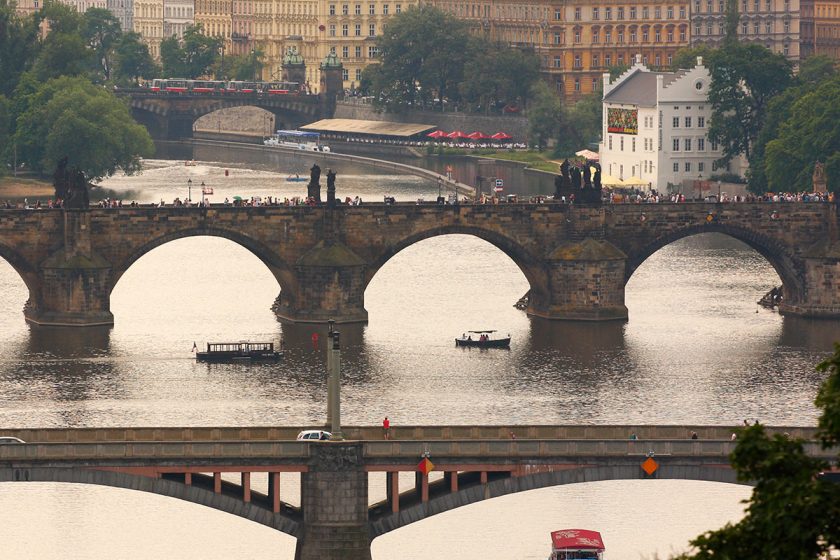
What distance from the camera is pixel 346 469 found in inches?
4021

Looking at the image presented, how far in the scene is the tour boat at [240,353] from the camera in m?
157

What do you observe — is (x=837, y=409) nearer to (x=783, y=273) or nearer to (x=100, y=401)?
(x=100, y=401)

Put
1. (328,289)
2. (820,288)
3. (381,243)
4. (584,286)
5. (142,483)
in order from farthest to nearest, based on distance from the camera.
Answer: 1. (820,288)
2. (584,286)
3. (381,243)
4. (328,289)
5. (142,483)

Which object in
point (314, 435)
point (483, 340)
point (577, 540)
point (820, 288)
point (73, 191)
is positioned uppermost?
point (73, 191)

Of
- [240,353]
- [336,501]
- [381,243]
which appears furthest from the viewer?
[381,243]

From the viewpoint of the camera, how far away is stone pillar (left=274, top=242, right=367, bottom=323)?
169125 mm

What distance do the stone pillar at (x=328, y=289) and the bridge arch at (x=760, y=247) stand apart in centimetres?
1901

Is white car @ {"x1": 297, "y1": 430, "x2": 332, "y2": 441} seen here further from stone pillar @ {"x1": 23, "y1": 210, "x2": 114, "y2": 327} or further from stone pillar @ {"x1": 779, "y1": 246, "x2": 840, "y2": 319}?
stone pillar @ {"x1": 779, "y1": 246, "x2": 840, "y2": 319}

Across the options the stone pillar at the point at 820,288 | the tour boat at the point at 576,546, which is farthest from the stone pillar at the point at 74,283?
the tour boat at the point at 576,546

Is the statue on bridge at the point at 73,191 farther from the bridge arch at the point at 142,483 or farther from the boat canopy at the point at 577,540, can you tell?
the bridge arch at the point at 142,483

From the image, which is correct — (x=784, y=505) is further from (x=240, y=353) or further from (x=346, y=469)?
(x=240, y=353)

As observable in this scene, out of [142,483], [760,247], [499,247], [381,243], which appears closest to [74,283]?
[381,243]

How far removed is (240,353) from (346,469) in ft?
184

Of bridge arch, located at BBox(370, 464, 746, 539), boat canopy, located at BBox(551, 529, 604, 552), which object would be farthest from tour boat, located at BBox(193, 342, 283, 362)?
bridge arch, located at BBox(370, 464, 746, 539)
